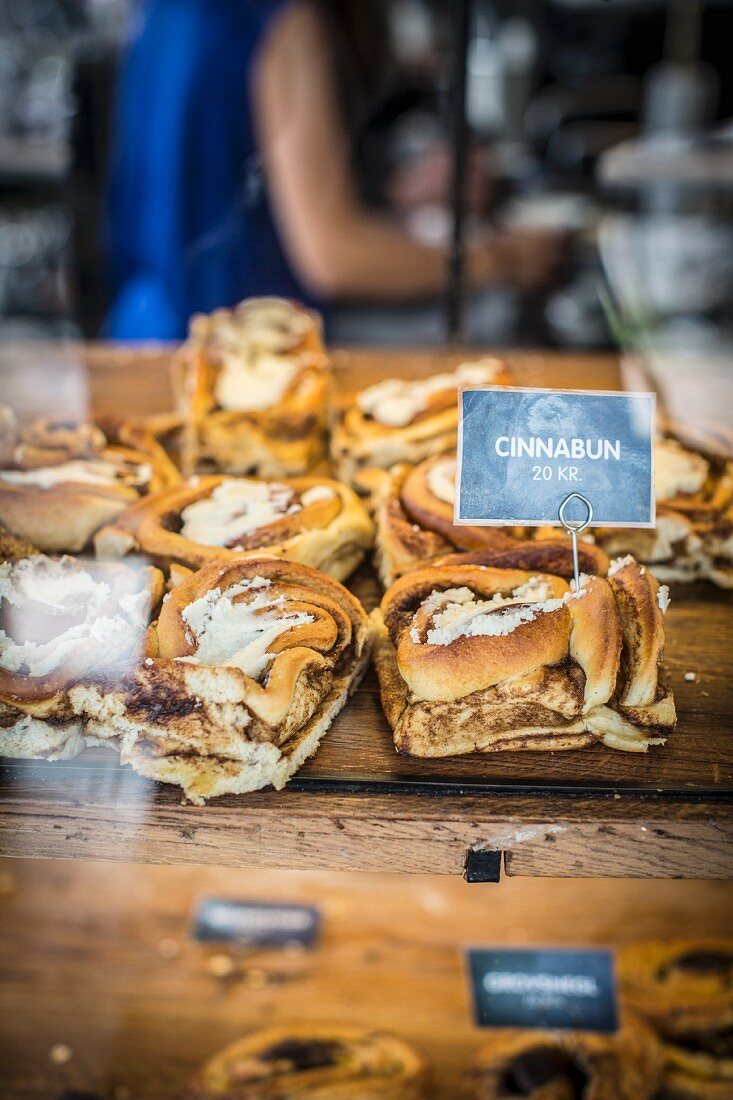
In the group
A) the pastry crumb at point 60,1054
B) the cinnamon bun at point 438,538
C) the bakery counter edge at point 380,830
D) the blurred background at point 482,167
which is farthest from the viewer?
the blurred background at point 482,167

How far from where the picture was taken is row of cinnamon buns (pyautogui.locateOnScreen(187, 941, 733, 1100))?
55.4 inches

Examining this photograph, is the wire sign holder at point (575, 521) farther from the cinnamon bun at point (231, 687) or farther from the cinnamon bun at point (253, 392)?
the cinnamon bun at point (253, 392)

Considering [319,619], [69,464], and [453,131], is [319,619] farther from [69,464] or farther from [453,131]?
[453,131]

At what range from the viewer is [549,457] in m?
1.07

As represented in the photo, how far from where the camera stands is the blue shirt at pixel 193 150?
2.38m

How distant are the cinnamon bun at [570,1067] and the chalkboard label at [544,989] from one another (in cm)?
3

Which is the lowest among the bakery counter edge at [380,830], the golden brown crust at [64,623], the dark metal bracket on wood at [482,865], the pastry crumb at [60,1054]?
the pastry crumb at [60,1054]

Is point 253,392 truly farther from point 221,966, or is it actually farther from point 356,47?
point 356,47

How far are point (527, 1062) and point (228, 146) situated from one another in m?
2.09

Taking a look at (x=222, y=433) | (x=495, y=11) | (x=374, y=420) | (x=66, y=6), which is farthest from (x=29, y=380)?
(x=495, y=11)

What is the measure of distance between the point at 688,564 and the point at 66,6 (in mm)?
3843

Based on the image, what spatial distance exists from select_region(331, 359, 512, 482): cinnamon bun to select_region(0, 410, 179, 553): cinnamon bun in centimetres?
30

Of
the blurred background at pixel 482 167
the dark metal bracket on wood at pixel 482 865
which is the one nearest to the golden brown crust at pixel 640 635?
the dark metal bracket on wood at pixel 482 865

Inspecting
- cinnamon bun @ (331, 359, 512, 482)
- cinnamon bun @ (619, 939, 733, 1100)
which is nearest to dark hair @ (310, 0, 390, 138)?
cinnamon bun @ (331, 359, 512, 482)
